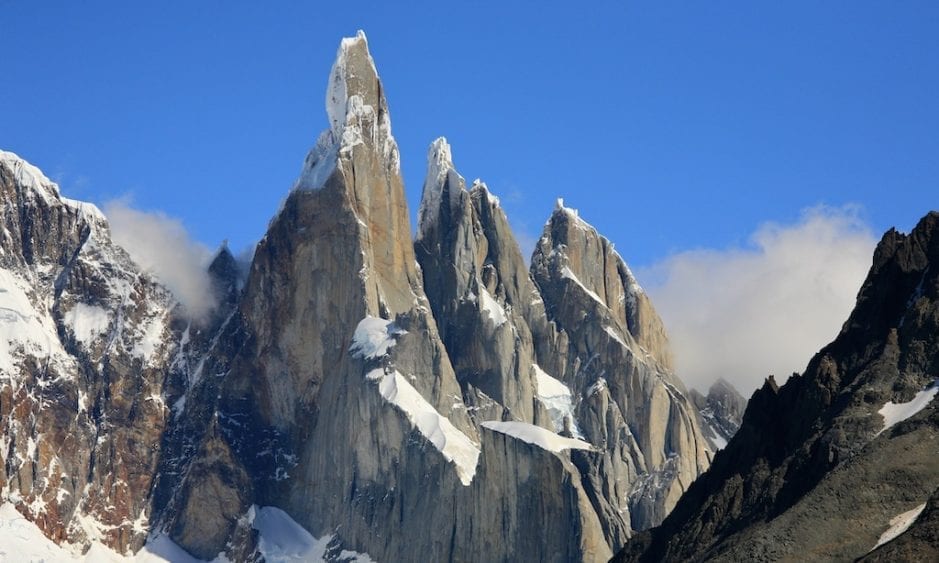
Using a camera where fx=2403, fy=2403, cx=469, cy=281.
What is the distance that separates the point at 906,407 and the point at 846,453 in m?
5.27

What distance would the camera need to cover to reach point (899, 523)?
490ft

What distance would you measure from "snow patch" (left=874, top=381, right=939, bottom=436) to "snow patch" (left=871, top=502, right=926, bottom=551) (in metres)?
7.95

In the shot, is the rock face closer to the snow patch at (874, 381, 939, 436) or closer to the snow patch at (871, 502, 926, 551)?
the snow patch at (874, 381, 939, 436)

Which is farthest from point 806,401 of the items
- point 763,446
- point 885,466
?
point 885,466

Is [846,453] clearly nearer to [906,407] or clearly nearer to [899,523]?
[906,407]

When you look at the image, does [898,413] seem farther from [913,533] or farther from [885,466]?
[913,533]

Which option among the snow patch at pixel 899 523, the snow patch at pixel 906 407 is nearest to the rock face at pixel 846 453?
the snow patch at pixel 906 407

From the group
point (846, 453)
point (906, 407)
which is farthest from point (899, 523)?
point (906, 407)

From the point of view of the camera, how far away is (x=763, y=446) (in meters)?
170

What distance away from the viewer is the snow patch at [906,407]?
15688 centimetres

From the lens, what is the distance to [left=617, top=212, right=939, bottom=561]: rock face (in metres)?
151

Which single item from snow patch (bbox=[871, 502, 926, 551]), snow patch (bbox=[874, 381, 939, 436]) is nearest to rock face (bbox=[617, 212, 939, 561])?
snow patch (bbox=[874, 381, 939, 436])

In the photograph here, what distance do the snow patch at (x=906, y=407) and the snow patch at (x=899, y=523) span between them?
26.1 ft

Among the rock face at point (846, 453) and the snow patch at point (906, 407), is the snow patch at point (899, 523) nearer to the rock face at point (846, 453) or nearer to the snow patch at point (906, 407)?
the rock face at point (846, 453)
